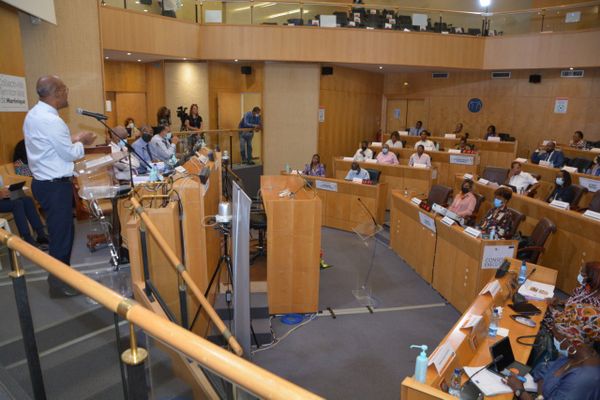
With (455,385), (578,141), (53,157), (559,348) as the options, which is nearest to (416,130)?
(578,141)

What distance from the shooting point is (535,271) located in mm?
4379

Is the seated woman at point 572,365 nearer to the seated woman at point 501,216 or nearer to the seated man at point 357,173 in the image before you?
the seated woman at point 501,216

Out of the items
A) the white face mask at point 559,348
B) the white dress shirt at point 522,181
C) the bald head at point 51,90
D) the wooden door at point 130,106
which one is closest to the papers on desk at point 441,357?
the white face mask at point 559,348

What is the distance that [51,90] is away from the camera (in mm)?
3336

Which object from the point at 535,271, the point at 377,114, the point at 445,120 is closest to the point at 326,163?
the point at 377,114

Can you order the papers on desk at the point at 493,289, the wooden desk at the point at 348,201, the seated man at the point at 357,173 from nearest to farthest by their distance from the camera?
the papers on desk at the point at 493,289 → the wooden desk at the point at 348,201 → the seated man at the point at 357,173

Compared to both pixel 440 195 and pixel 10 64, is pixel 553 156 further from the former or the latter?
pixel 10 64

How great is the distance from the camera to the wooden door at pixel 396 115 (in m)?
15.5

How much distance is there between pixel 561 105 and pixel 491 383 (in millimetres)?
12067

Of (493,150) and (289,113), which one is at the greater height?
(289,113)

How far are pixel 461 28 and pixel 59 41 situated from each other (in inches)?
399

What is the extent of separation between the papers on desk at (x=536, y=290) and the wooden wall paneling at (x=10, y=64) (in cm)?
636

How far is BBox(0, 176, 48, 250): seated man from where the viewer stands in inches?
193

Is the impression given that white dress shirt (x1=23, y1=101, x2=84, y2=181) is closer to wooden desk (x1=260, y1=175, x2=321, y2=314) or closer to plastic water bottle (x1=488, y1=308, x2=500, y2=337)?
wooden desk (x1=260, y1=175, x2=321, y2=314)
